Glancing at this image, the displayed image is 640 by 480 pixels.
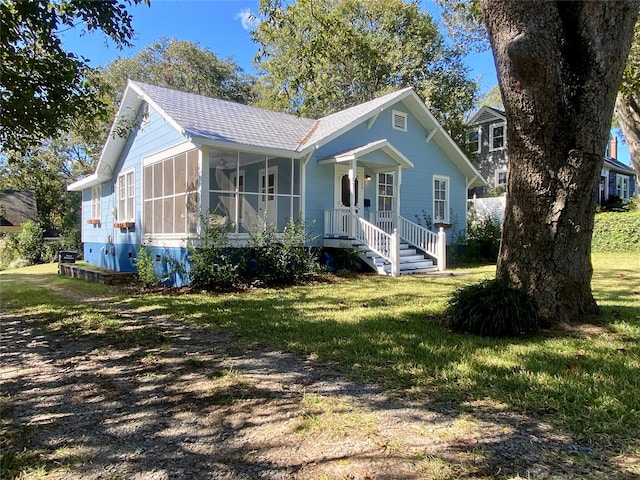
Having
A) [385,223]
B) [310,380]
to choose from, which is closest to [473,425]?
[310,380]

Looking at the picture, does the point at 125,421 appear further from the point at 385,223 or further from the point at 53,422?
the point at 385,223

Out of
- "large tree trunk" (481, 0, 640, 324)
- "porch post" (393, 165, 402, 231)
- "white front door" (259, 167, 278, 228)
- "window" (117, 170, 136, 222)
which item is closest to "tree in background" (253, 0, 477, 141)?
"window" (117, 170, 136, 222)

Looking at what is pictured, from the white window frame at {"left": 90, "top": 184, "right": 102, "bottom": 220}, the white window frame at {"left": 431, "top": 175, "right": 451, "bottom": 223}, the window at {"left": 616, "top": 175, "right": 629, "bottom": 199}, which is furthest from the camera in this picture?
the window at {"left": 616, "top": 175, "right": 629, "bottom": 199}

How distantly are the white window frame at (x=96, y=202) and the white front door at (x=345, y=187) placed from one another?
10.5m

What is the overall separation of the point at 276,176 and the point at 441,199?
22.0 ft

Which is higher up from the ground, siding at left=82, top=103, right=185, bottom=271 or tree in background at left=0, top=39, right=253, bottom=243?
tree in background at left=0, top=39, right=253, bottom=243

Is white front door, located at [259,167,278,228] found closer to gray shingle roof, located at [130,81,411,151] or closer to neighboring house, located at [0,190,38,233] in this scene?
gray shingle roof, located at [130,81,411,151]

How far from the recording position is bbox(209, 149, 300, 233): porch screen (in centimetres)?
1045

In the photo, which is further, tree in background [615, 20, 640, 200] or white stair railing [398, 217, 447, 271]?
white stair railing [398, 217, 447, 271]

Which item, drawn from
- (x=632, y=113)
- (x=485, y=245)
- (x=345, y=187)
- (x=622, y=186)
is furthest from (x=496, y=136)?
(x=345, y=187)

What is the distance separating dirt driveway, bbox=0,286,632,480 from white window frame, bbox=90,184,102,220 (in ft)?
48.2

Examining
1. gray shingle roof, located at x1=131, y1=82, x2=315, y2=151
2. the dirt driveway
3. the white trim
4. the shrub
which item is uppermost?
gray shingle roof, located at x1=131, y1=82, x2=315, y2=151

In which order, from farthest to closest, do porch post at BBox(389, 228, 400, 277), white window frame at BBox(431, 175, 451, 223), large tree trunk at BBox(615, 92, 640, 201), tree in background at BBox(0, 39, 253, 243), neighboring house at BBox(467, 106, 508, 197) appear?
1. tree in background at BBox(0, 39, 253, 243)
2. neighboring house at BBox(467, 106, 508, 197)
3. white window frame at BBox(431, 175, 451, 223)
4. large tree trunk at BBox(615, 92, 640, 201)
5. porch post at BBox(389, 228, 400, 277)

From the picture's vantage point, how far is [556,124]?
4594mm
